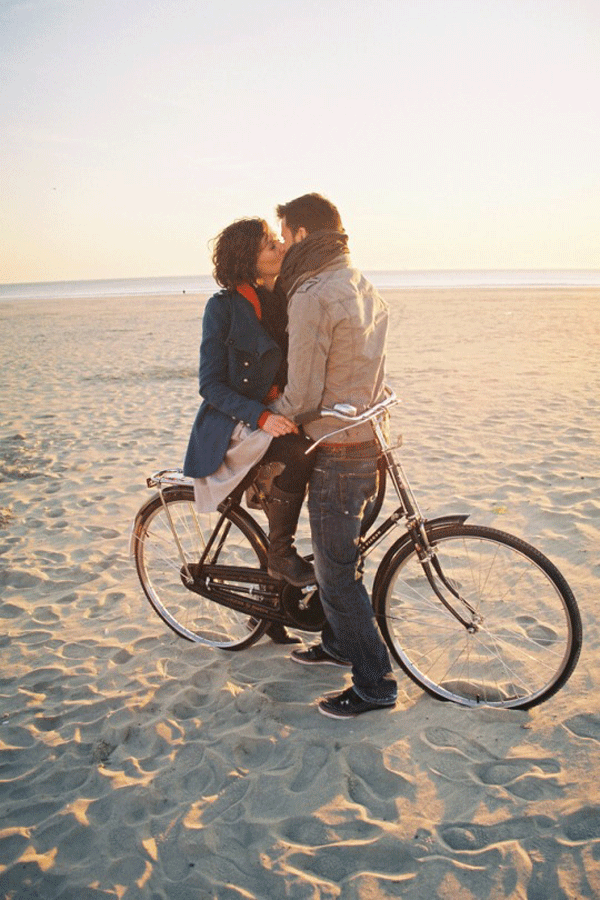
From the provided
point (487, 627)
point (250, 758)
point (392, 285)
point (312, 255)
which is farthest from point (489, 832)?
point (392, 285)

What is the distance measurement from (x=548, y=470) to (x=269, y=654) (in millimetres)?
3704

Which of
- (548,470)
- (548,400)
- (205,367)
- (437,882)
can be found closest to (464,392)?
(548,400)

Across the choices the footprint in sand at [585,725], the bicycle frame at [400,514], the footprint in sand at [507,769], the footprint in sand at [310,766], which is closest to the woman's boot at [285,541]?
the bicycle frame at [400,514]

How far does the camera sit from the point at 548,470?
19.4 feet

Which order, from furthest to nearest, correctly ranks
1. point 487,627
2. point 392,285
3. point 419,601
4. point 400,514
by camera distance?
point 392,285 → point 419,601 → point 487,627 → point 400,514

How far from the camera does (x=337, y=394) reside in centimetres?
256

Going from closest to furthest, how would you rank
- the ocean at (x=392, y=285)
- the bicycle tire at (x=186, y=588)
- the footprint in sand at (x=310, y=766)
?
the footprint in sand at (x=310, y=766) → the bicycle tire at (x=186, y=588) → the ocean at (x=392, y=285)

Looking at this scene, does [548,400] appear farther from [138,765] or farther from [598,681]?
[138,765]

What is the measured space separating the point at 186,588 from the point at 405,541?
157cm

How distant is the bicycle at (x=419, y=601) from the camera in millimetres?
2730

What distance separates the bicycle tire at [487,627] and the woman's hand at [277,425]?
782 mm

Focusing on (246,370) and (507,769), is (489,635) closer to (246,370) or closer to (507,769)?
(507,769)

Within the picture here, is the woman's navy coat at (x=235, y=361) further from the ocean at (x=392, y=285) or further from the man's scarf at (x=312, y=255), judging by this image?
the ocean at (x=392, y=285)

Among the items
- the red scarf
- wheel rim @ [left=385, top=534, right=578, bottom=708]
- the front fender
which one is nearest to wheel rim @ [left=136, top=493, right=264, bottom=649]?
the front fender
